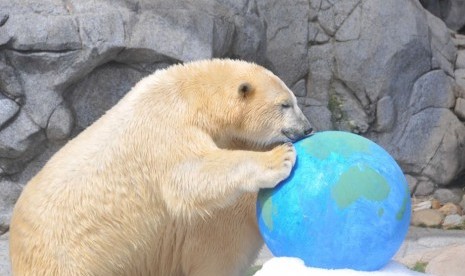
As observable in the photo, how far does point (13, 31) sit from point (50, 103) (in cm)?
61

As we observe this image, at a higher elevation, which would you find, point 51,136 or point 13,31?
point 13,31

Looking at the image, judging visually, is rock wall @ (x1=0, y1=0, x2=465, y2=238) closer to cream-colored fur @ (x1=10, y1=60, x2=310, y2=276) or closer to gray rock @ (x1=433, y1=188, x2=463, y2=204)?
gray rock @ (x1=433, y1=188, x2=463, y2=204)

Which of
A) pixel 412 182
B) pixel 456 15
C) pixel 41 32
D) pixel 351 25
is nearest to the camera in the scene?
pixel 41 32

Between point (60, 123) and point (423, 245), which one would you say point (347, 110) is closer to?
point (423, 245)

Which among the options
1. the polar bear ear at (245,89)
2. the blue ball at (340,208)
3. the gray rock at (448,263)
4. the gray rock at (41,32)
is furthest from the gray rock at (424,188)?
the blue ball at (340,208)

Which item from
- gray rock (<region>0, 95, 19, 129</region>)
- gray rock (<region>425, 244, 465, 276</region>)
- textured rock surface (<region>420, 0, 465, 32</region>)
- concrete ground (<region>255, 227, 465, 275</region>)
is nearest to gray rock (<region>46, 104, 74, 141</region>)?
gray rock (<region>0, 95, 19, 129</region>)

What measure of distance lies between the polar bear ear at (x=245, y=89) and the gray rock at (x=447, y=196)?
5.26 metres

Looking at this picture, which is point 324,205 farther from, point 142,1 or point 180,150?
point 142,1

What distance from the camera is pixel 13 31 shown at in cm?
598

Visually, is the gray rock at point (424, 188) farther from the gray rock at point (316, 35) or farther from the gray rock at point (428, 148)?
the gray rock at point (316, 35)

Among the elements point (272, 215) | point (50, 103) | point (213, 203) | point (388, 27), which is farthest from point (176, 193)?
point (388, 27)

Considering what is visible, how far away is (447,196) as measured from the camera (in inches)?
319

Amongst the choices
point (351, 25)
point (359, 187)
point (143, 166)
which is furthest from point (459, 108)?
point (359, 187)

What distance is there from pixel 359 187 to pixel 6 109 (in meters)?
4.01
